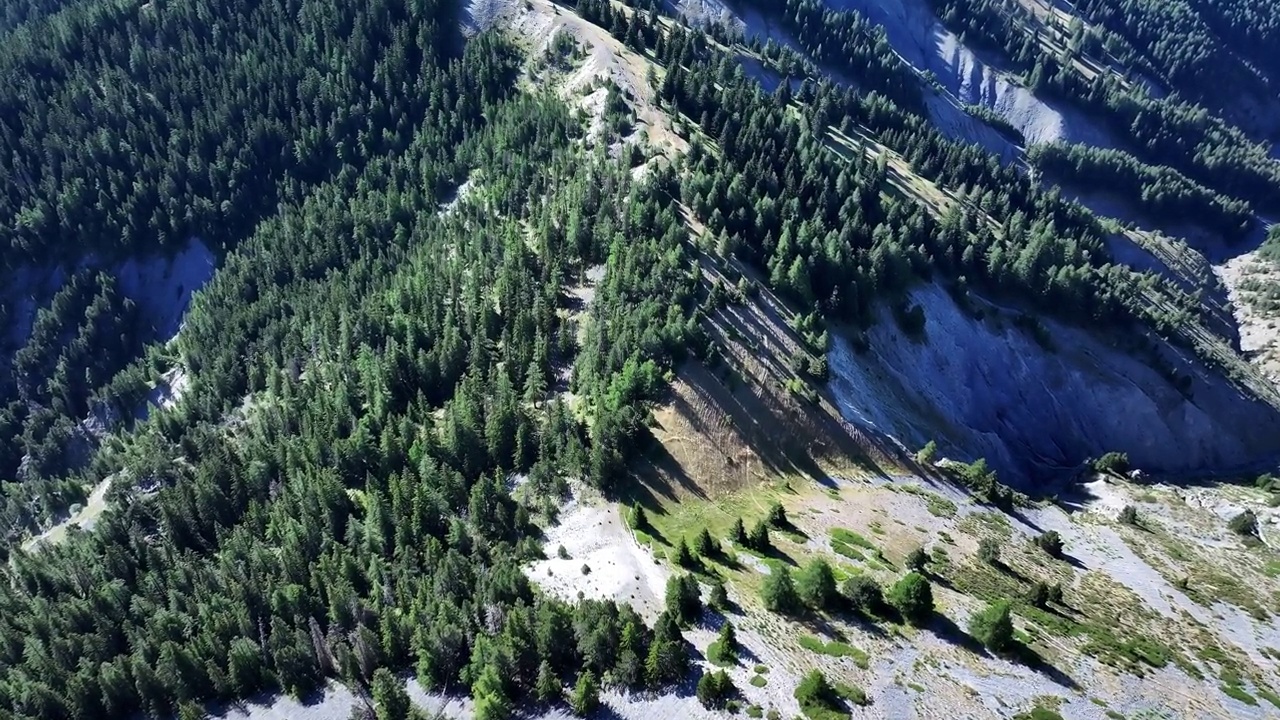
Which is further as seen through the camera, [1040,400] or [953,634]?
[1040,400]

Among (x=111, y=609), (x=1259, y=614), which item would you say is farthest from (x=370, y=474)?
(x=1259, y=614)

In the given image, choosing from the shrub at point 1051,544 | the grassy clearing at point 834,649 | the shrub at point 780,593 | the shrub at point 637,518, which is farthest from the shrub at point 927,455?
the shrub at point 637,518

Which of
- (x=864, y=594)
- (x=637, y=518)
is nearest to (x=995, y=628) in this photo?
(x=864, y=594)

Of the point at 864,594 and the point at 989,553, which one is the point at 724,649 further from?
the point at 989,553

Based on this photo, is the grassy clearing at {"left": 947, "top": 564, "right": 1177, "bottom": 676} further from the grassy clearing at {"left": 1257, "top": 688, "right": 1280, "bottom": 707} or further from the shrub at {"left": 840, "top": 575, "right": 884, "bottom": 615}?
the shrub at {"left": 840, "top": 575, "right": 884, "bottom": 615}

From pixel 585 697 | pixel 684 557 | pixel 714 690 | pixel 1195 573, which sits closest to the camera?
pixel 714 690

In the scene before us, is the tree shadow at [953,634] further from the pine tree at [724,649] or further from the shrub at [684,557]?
the shrub at [684,557]

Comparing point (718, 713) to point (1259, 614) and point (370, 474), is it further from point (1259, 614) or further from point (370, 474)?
point (1259, 614)

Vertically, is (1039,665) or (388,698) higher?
(1039,665)
